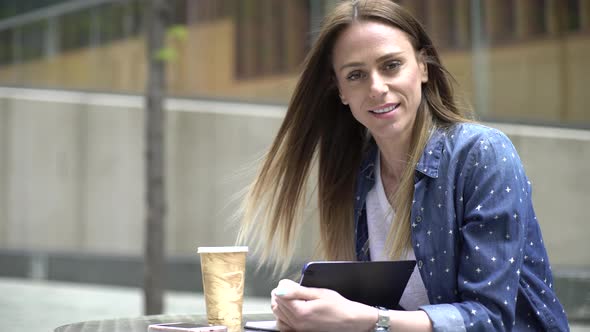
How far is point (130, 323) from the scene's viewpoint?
254 cm

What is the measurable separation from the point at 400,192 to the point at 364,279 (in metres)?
0.36

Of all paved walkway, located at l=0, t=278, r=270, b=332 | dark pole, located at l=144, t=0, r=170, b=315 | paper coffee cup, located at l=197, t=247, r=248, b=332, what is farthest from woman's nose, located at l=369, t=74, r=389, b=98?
dark pole, located at l=144, t=0, r=170, b=315

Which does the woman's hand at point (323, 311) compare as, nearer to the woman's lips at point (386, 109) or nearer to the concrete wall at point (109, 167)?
the woman's lips at point (386, 109)

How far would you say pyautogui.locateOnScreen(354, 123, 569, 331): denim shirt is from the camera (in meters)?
2.22

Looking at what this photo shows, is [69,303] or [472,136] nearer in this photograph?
[472,136]

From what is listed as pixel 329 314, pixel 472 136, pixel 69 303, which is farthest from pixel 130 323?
pixel 69 303

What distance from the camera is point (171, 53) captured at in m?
6.60

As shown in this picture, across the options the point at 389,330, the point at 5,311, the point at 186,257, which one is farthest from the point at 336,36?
the point at 186,257

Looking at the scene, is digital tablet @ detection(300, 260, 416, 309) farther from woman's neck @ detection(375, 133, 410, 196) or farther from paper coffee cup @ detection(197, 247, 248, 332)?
woman's neck @ detection(375, 133, 410, 196)

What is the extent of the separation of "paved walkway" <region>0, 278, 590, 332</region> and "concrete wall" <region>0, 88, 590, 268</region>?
2.86 feet

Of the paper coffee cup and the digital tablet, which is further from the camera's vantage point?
the paper coffee cup

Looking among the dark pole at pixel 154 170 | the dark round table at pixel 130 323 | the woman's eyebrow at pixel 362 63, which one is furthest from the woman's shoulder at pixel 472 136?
the dark pole at pixel 154 170

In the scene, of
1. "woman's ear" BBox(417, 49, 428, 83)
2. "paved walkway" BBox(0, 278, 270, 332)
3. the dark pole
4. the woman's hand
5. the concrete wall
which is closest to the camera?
the woman's hand

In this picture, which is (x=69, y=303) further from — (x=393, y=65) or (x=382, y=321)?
(x=382, y=321)
